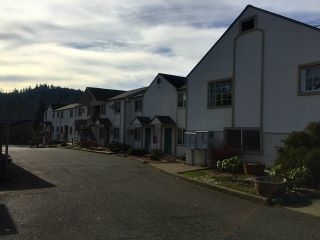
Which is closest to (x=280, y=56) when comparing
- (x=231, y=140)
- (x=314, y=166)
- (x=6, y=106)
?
(x=231, y=140)

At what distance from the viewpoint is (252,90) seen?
2234 cm

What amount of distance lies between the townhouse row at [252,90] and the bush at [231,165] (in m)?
1.35

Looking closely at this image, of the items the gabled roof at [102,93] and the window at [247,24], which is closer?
the window at [247,24]

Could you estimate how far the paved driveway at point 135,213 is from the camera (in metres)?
9.37

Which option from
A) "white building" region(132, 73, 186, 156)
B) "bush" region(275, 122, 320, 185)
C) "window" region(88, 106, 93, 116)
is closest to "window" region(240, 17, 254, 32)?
"bush" region(275, 122, 320, 185)

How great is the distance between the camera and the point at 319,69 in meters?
18.9

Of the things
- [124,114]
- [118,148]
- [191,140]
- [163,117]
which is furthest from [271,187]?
[124,114]

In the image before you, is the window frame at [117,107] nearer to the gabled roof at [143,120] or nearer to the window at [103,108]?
the window at [103,108]

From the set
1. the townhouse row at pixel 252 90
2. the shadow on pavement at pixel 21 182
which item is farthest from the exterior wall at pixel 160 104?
the shadow on pavement at pixel 21 182

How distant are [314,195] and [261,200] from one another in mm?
1859

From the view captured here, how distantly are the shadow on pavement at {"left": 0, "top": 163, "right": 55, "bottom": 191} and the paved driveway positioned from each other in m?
0.04

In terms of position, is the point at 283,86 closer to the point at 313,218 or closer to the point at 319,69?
the point at 319,69

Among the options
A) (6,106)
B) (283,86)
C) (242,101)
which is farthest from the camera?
(242,101)

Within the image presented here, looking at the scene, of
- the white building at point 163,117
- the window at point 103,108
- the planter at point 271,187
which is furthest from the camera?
the window at point 103,108
